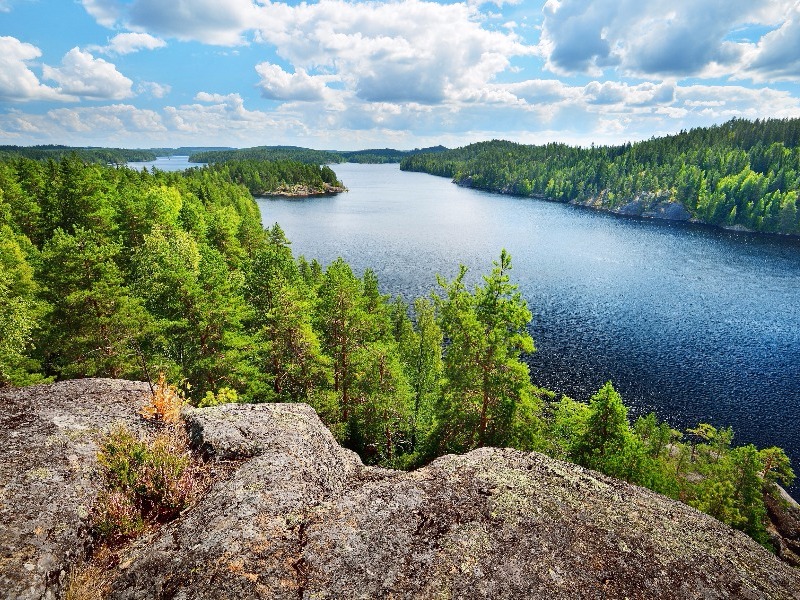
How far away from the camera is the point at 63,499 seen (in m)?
10.1

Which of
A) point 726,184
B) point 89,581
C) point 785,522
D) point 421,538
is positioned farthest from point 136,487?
point 726,184

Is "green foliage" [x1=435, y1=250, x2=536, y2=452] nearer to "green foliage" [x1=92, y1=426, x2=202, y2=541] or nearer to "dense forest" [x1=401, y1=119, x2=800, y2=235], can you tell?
"green foliage" [x1=92, y1=426, x2=202, y2=541]

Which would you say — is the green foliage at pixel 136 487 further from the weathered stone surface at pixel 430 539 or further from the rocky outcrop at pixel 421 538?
the weathered stone surface at pixel 430 539

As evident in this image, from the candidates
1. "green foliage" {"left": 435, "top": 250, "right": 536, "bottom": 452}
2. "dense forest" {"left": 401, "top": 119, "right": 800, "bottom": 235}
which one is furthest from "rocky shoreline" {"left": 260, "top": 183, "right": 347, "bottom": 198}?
"green foliage" {"left": 435, "top": 250, "right": 536, "bottom": 452}

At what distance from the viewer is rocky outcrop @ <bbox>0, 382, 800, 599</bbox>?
30.2 ft

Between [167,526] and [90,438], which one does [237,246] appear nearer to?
[90,438]

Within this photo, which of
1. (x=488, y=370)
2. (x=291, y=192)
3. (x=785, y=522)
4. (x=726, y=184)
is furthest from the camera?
(x=291, y=192)

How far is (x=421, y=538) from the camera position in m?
10.6

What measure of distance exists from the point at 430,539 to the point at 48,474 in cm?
949

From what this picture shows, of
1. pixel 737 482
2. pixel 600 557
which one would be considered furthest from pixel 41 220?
pixel 737 482

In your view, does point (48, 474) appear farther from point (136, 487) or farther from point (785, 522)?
point (785, 522)

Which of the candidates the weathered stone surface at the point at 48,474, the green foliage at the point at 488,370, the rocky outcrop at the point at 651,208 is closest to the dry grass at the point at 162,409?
the weathered stone surface at the point at 48,474

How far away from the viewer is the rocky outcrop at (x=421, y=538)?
363 inches

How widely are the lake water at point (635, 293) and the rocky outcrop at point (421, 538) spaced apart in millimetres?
35680
